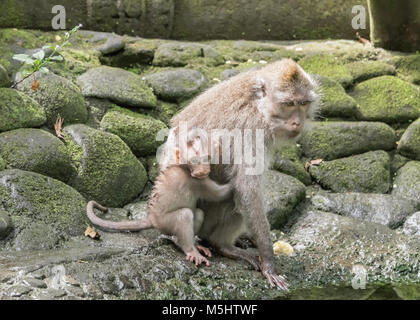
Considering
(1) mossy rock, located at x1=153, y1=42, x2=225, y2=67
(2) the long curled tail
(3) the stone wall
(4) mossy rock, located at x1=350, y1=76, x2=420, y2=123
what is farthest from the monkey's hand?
(3) the stone wall

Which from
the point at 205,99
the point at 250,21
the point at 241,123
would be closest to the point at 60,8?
the point at 250,21

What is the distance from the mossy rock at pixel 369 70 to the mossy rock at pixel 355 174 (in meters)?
1.44

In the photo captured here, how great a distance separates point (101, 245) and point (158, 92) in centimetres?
287

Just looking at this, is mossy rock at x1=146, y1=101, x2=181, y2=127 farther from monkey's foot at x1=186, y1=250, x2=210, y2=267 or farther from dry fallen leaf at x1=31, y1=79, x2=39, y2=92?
monkey's foot at x1=186, y1=250, x2=210, y2=267

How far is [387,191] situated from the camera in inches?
279

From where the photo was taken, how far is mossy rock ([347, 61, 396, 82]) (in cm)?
816

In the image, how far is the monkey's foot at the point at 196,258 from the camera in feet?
16.0

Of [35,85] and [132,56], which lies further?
[132,56]

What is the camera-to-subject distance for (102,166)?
20.8 ft

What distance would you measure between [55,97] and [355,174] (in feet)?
12.0

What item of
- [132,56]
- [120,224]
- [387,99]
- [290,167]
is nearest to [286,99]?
[120,224]

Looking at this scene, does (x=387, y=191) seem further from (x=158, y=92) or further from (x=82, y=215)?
(x=82, y=215)

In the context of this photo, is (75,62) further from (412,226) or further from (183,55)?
(412,226)

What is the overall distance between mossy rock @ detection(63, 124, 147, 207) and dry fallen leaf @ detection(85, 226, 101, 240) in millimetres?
893
